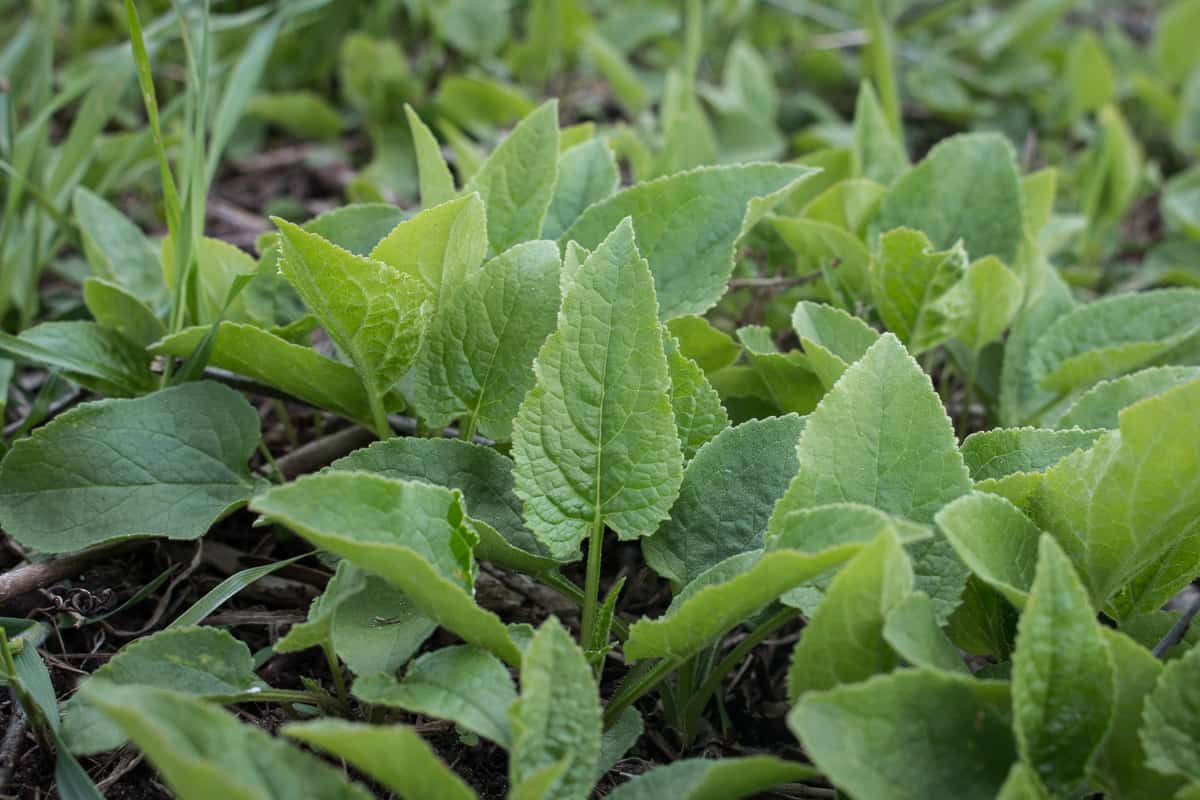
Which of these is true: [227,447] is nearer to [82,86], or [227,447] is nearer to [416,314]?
[416,314]

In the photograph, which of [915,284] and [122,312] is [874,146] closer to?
[915,284]

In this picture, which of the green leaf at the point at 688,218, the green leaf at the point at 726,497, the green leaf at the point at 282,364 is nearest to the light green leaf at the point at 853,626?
the green leaf at the point at 726,497

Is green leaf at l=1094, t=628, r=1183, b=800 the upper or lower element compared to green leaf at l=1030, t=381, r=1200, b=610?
lower

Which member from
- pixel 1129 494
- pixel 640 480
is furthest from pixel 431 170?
pixel 1129 494

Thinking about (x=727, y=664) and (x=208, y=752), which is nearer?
(x=208, y=752)

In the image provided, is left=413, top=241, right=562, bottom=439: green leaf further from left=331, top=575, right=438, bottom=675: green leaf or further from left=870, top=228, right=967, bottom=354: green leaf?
left=870, top=228, right=967, bottom=354: green leaf

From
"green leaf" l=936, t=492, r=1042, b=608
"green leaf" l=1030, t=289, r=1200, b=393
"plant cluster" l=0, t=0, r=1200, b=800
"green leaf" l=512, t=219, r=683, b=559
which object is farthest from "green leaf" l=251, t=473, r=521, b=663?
"green leaf" l=1030, t=289, r=1200, b=393

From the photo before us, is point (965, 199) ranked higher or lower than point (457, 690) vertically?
higher

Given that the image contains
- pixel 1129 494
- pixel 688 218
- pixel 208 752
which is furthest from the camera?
pixel 688 218
